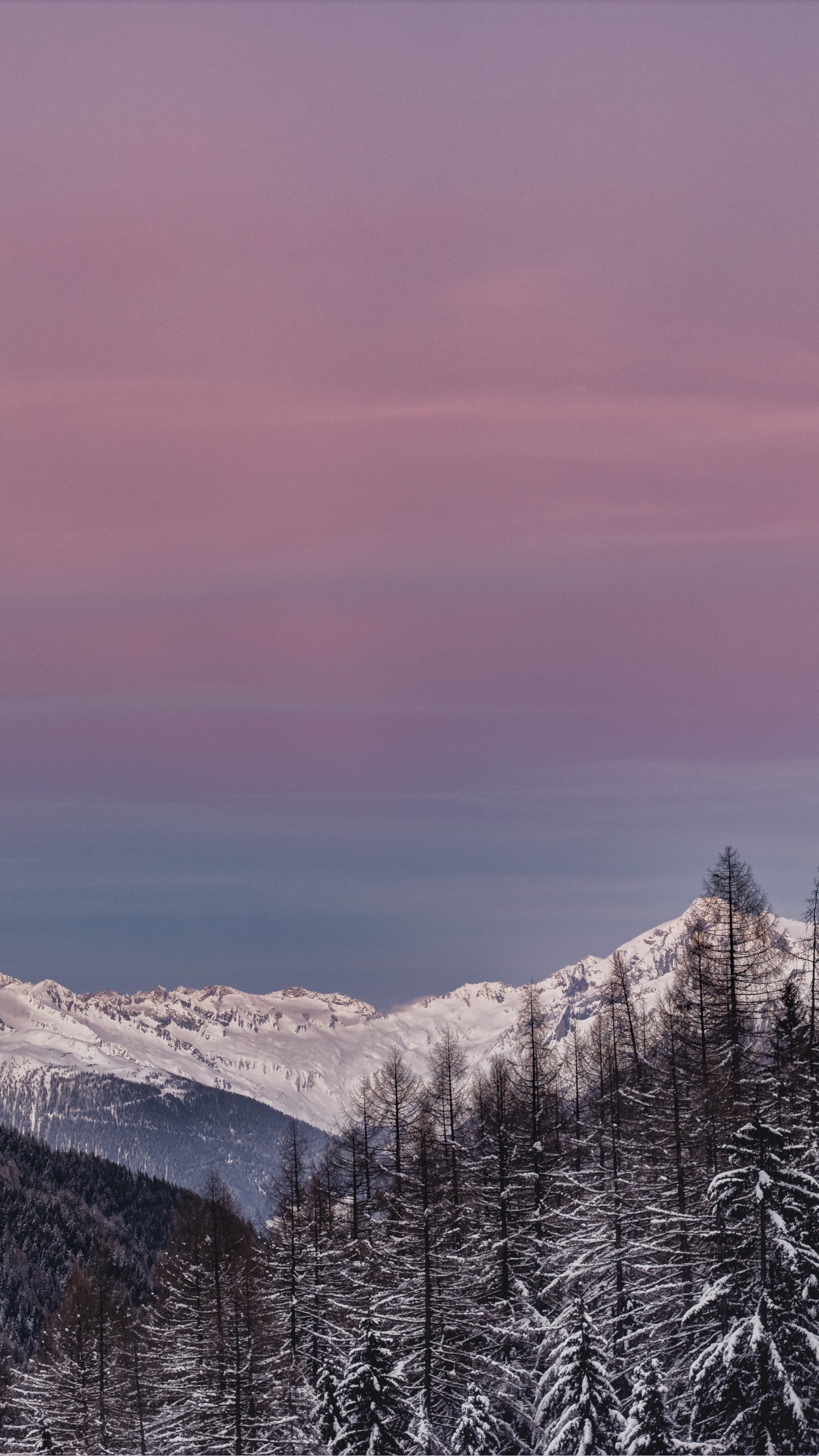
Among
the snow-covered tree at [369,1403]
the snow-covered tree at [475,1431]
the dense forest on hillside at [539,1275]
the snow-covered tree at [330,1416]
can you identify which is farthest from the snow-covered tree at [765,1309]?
the snow-covered tree at [330,1416]

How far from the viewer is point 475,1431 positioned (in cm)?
4384

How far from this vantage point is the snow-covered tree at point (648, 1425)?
36.5m

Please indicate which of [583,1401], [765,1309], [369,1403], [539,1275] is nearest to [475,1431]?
[369,1403]

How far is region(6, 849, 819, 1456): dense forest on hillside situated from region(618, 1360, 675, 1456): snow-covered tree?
0.30 ft

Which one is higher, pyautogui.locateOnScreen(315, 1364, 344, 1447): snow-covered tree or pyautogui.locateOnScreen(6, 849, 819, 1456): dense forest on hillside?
pyautogui.locateOnScreen(6, 849, 819, 1456): dense forest on hillside

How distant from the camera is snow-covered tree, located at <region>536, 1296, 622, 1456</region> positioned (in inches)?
1583

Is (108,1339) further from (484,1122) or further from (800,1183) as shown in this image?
(800,1183)

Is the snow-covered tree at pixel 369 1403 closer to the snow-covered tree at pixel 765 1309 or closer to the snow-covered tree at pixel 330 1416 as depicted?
the snow-covered tree at pixel 330 1416

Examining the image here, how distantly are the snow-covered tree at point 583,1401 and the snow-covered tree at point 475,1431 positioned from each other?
3.02 m

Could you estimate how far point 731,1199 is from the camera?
35.9 m

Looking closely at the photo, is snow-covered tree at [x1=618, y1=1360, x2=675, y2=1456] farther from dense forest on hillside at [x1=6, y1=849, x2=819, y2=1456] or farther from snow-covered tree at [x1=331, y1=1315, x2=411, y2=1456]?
snow-covered tree at [x1=331, y1=1315, x2=411, y2=1456]

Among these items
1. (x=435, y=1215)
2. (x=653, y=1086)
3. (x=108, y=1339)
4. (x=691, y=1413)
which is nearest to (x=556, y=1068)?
(x=653, y=1086)

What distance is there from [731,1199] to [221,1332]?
34723 millimetres

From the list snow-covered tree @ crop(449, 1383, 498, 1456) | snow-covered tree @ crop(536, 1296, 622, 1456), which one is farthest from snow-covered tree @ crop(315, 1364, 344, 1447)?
snow-covered tree @ crop(536, 1296, 622, 1456)
